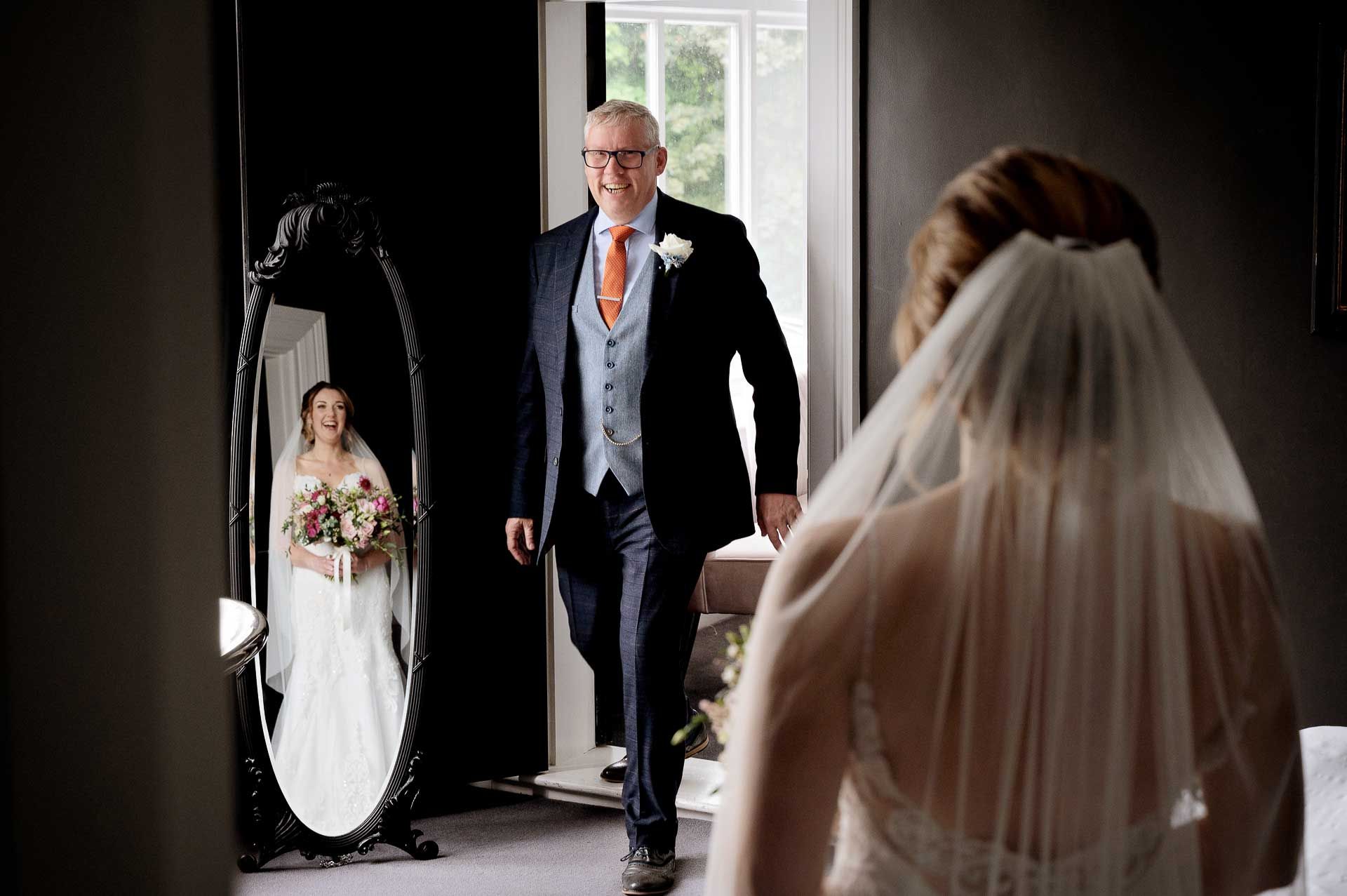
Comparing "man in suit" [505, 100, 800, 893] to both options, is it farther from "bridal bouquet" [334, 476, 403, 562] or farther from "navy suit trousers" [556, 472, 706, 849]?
"bridal bouquet" [334, 476, 403, 562]

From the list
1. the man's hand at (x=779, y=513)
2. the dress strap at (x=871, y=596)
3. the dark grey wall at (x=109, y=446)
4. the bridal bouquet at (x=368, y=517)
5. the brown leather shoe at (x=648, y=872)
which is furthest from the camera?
the bridal bouquet at (x=368, y=517)

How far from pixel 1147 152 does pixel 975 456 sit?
1.90m

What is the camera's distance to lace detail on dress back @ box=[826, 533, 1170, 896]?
3.41 feet

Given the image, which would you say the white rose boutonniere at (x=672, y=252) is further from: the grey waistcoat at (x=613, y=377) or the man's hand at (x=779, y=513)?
the man's hand at (x=779, y=513)

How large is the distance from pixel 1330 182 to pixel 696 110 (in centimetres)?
204

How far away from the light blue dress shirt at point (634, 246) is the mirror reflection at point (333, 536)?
60 cm

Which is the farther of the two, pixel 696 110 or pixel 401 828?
pixel 696 110

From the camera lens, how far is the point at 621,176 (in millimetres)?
2861

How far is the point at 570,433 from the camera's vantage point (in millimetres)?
2896

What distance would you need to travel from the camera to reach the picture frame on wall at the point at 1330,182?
2.27 meters

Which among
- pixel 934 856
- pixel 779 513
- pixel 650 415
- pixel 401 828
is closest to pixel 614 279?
pixel 650 415

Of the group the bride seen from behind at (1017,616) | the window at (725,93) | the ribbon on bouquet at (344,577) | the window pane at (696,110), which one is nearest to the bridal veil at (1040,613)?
the bride seen from behind at (1017,616)

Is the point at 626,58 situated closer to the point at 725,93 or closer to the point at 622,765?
the point at 725,93

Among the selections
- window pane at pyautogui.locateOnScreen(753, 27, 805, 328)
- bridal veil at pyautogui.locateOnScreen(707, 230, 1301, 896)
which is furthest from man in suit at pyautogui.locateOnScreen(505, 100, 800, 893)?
bridal veil at pyautogui.locateOnScreen(707, 230, 1301, 896)
